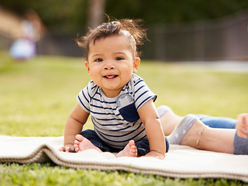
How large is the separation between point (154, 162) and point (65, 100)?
530cm

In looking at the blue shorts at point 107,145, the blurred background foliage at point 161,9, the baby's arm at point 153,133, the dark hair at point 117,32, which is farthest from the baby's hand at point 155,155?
the blurred background foliage at point 161,9

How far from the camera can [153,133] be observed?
2.24 meters

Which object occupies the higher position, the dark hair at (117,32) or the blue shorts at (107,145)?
the dark hair at (117,32)

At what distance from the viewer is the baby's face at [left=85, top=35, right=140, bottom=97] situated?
7.66ft

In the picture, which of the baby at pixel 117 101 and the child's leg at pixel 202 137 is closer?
the baby at pixel 117 101

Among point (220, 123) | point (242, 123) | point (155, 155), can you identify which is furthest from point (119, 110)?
point (220, 123)

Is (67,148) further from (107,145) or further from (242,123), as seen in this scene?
(242,123)

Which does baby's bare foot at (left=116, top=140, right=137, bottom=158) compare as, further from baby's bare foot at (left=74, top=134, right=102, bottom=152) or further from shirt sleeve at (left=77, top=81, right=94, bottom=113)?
shirt sleeve at (left=77, top=81, right=94, bottom=113)

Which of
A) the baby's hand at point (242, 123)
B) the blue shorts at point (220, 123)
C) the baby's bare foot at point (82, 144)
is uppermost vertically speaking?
the baby's hand at point (242, 123)

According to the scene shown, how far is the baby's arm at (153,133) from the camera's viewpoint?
2217 mm

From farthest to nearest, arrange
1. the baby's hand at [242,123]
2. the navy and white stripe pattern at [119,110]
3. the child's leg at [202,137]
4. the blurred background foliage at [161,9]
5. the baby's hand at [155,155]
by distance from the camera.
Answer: the blurred background foliage at [161,9]
the child's leg at [202,137]
the navy and white stripe pattern at [119,110]
the baby's hand at [155,155]
the baby's hand at [242,123]

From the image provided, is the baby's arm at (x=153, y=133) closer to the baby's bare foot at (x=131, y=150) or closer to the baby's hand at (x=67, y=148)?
the baby's bare foot at (x=131, y=150)

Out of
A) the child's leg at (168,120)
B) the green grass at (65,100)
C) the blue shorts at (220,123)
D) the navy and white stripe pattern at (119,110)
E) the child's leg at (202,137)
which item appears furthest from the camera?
the child's leg at (168,120)

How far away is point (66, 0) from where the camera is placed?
2888cm
